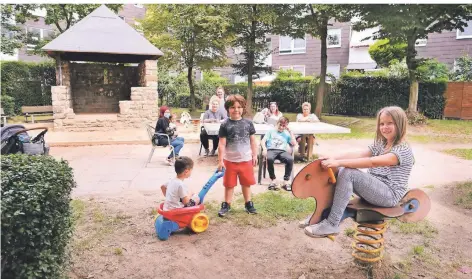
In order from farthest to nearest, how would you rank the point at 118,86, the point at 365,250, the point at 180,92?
the point at 180,92 → the point at 118,86 → the point at 365,250

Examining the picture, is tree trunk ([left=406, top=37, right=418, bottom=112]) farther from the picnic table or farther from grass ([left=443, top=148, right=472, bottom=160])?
the picnic table

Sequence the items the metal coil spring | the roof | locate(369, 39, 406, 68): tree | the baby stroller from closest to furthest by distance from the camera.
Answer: the metal coil spring, the baby stroller, the roof, locate(369, 39, 406, 68): tree

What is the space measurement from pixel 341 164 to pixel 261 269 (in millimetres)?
1263

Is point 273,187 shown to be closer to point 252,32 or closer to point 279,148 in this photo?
point 279,148

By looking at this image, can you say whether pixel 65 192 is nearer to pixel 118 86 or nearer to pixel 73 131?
pixel 73 131

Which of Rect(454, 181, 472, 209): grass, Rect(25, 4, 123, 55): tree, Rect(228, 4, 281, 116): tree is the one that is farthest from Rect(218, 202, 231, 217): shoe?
Rect(25, 4, 123, 55): tree

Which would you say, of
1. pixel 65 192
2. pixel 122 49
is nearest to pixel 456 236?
pixel 65 192

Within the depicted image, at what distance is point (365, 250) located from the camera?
9.72ft

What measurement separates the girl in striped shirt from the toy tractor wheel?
144cm

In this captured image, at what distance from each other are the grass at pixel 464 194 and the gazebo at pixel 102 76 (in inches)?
385

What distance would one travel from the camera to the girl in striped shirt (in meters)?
2.68

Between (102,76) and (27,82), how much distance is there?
4803 millimetres

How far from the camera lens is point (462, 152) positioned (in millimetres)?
9461

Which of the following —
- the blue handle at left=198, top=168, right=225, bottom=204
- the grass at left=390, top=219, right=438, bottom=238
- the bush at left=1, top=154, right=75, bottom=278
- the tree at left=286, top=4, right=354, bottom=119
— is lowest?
the grass at left=390, top=219, right=438, bottom=238
